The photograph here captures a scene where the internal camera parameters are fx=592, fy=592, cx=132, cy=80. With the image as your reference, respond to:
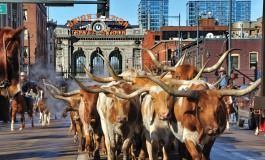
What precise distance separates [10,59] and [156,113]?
365 centimetres

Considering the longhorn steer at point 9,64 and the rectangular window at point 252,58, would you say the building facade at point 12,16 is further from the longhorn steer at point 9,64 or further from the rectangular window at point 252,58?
the longhorn steer at point 9,64

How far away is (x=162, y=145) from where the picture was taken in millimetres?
12234

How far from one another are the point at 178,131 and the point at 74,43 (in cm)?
12524

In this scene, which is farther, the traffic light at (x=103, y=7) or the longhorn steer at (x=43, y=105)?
the longhorn steer at (x=43, y=105)

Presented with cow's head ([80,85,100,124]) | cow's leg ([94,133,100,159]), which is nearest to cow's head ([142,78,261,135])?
cow's head ([80,85,100,124])

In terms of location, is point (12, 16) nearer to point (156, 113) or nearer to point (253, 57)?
point (253, 57)

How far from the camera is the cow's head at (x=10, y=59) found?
8.77m

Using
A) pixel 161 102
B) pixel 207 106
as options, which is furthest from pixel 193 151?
pixel 161 102

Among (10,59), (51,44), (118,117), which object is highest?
(51,44)

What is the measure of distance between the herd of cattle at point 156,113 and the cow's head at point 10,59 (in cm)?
2

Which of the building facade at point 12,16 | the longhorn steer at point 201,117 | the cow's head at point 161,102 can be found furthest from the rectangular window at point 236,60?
the longhorn steer at point 201,117

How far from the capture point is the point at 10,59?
28.8 ft

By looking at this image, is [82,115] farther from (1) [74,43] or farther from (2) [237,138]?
(1) [74,43]

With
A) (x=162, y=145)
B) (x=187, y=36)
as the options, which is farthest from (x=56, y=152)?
(x=187, y=36)
